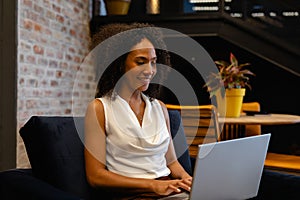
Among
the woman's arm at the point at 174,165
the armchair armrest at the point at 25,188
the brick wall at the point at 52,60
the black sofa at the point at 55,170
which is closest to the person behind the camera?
the armchair armrest at the point at 25,188

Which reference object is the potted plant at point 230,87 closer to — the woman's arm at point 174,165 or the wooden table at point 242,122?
the wooden table at point 242,122

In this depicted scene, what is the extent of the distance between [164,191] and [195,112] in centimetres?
146

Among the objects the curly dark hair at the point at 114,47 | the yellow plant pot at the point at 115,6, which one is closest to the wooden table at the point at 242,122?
the curly dark hair at the point at 114,47

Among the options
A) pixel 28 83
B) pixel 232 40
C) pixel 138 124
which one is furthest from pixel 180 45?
pixel 138 124

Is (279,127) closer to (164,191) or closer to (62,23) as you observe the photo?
(62,23)

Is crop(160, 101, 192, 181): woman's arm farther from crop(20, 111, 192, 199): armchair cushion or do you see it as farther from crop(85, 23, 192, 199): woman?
crop(20, 111, 192, 199): armchair cushion

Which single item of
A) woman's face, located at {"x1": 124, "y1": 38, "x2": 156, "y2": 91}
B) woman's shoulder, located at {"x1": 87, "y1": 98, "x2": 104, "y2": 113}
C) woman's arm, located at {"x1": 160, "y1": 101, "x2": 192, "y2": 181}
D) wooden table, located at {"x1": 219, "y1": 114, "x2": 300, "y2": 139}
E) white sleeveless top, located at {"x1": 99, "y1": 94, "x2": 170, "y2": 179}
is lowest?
wooden table, located at {"x1": 219, "y1": 114, "x2": 300, "y2": 139}

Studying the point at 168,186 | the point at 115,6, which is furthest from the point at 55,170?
the point at 115,6

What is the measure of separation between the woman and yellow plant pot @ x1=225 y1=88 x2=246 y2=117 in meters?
1.53

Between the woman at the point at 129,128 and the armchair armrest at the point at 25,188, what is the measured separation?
0.58 ft

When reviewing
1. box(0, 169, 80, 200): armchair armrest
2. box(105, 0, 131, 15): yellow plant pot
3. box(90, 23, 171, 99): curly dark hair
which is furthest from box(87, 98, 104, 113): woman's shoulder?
box(105, 0, 131, 15): yellow plant pot

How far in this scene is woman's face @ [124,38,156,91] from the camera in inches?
67.2

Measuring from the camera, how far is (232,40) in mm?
4590

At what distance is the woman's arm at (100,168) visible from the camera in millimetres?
1600
